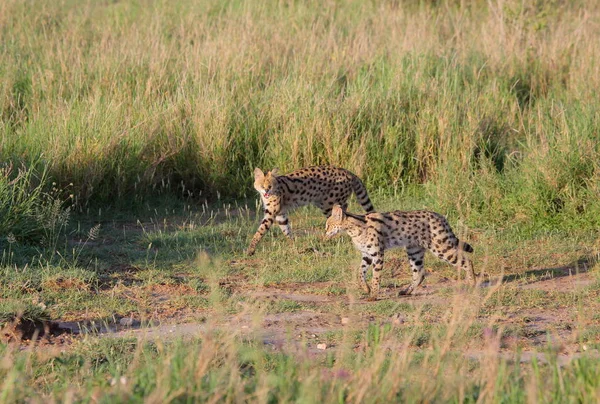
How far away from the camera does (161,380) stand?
4.12 m

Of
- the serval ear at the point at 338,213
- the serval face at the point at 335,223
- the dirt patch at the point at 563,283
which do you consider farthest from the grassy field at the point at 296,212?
the serval ear at the point at 338,213

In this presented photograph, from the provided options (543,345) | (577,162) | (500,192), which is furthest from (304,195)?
(543,345)

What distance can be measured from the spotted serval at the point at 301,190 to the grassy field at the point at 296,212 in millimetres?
326

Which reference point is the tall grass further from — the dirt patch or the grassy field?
the dirt patch

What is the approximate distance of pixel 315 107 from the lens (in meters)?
10.8

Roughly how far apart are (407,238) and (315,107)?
3452 millimetres

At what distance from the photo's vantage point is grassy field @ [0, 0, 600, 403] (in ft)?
16.0

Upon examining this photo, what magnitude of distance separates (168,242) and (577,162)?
4034mm

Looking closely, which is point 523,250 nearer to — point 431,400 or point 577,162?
point 577,162

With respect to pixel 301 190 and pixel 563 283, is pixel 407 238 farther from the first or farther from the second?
pixel 301 190

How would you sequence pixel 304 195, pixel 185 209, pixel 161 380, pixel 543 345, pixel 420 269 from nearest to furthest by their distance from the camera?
pixel 161 380, pixel 543 345, pixel 420 269, pixel 304 195, pixel 185 209

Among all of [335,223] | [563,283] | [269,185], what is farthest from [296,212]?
[563,283]

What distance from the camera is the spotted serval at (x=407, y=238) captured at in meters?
7.68

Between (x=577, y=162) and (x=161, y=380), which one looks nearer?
(x=161, y=380)
